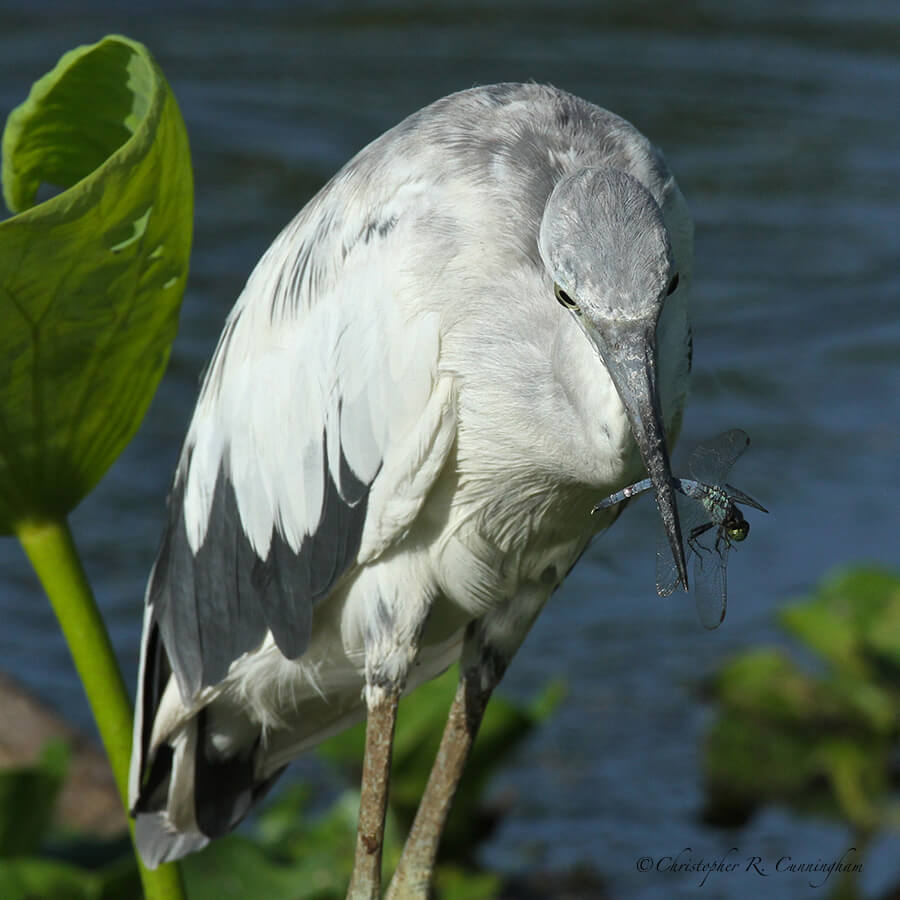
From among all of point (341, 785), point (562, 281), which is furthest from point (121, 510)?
point (562, 281)

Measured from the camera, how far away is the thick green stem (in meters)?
2.39

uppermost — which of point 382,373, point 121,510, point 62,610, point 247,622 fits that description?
point 382,373

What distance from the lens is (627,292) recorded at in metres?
1.91

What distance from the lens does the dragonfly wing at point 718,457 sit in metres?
2.11

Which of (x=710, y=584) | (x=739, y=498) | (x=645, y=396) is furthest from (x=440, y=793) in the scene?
(x=645, y=396)

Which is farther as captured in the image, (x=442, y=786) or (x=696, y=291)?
(x=696, y=291)

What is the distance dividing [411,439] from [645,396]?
48 cm

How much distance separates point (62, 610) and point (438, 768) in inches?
30.5

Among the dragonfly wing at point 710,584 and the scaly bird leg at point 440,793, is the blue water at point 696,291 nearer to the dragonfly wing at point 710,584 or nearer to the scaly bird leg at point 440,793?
the scaly bird leg at point 440,793

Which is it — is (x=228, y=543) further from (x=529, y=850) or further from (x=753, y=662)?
(x=753, y=662)

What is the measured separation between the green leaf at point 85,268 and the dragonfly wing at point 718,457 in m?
0.85

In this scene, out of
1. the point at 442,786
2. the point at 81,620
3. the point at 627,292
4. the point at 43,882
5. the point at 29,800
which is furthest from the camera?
the point at 29,800

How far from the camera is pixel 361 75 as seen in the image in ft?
32.8

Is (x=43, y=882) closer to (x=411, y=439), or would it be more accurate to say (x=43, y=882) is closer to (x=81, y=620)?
(x=81, y=620)
